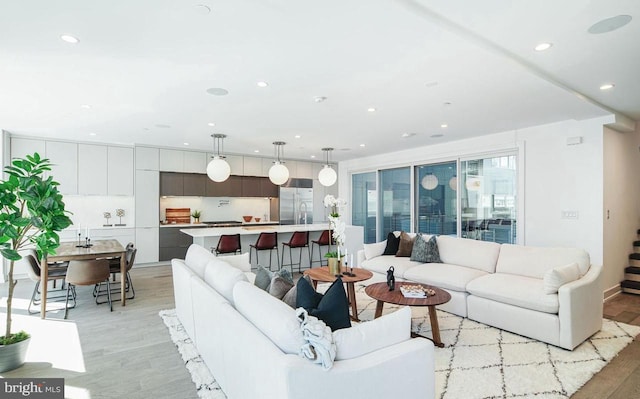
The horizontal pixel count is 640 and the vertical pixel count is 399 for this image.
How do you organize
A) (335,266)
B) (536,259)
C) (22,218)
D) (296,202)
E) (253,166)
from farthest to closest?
(296,202) < (253,166) < (335,266) < (536,259) < (22,218)

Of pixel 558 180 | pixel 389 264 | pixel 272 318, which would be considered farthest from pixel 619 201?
pixel 272 318

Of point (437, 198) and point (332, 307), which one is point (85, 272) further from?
point (437, 198)

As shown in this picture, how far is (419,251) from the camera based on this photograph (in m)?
4.97

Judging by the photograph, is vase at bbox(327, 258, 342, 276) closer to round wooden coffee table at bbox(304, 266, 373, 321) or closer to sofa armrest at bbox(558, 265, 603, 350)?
round wooden coffee table at bbox(304, 266, 373, 321)

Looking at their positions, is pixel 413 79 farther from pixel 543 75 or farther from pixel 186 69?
pixel 186 69

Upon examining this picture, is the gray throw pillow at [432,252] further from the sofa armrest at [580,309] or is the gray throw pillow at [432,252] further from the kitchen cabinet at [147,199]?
the kitchen cabinet at [147,199]

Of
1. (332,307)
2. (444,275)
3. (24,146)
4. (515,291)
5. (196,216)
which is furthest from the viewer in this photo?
(196,216)

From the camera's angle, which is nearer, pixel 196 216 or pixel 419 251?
pixel 419 251

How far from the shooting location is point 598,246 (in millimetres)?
4582

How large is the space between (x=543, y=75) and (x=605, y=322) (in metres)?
2.98

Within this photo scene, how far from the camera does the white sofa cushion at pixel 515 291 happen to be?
320 centimetres

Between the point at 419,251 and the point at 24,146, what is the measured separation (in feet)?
24.3

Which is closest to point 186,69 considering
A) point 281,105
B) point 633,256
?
point 281,105

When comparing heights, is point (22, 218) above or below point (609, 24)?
below
